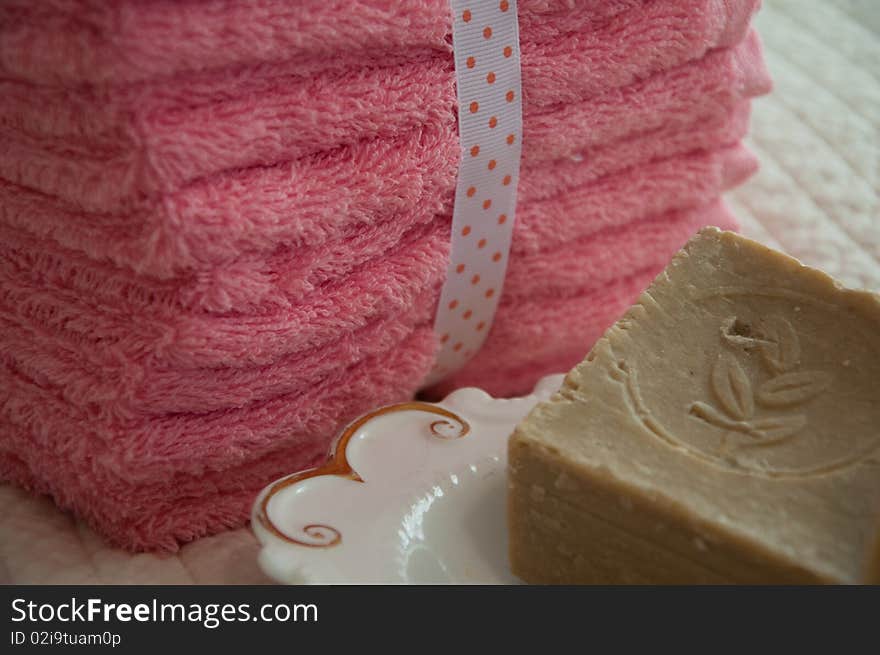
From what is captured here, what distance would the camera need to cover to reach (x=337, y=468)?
23.2 inches

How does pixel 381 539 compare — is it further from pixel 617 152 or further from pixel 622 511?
pixel 617 152

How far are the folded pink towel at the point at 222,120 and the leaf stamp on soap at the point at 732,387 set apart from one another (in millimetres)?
167

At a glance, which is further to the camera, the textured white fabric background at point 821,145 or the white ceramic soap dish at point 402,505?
the textured white fabric background at point 821,145

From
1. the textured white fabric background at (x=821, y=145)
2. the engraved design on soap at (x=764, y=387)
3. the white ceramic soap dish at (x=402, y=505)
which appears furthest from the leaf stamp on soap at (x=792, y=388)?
the textured white fabric background at (x=821, y=145)

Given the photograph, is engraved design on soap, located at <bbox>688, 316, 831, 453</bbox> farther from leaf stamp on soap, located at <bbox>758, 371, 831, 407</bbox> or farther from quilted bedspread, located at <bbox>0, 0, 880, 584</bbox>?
quilted bedspread, located at <bbox>0, 0, 880, 584</bbox>

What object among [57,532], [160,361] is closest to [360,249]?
[160,361]

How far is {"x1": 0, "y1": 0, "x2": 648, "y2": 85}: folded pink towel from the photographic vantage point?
0.46 meters

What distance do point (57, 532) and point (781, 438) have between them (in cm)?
38

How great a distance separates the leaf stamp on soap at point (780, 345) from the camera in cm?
56

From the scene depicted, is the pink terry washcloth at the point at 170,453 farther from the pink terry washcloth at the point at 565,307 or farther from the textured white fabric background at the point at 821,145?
the textured white fabric background at the point at 821,145

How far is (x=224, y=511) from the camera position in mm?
610

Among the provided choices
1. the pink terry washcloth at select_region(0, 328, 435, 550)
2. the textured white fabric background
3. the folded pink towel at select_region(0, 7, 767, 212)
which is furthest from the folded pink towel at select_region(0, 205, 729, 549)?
the textured white fabric background

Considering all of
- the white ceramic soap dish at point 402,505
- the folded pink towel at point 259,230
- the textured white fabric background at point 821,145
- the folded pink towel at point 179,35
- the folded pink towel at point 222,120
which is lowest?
the white ceramic soap dish at point 402,505

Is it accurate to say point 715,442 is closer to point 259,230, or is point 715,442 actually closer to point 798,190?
point 259,230
